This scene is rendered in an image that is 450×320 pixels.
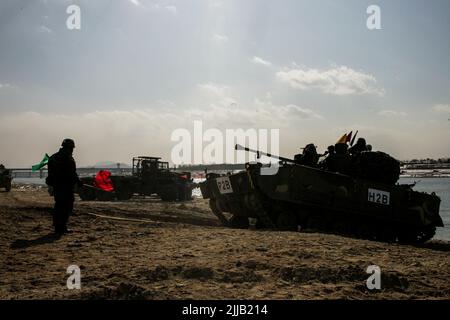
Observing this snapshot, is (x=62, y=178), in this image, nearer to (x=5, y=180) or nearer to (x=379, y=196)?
(x=379, y=196)

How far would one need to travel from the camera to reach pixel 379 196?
42.6 ft

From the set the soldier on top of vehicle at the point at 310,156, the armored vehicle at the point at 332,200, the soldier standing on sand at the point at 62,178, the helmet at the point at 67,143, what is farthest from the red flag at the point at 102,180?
the helmet at the point at 67,143

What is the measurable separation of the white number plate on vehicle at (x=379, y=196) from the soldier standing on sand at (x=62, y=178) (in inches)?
335

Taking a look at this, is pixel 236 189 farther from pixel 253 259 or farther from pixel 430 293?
pixel 430 293

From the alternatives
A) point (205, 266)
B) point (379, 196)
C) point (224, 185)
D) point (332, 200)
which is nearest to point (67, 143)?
point (205, 266)

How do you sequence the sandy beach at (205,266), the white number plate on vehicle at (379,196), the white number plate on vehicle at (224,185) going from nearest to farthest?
1. the sandy beach at (205,266)
2. the white number plate on vehicle at (379,196)
3. the white number plate on vehicle at (224,185)

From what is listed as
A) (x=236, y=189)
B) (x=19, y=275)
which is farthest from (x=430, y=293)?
(x=236, y=189)

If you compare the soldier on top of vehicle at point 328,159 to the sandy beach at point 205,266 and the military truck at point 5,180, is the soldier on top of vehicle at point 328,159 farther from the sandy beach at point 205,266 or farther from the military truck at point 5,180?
the military truck at point 5,180

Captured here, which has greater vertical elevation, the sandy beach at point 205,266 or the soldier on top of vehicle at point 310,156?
the soldier on top of vehicle at point 310,156

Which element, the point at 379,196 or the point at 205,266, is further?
the point at 379,196

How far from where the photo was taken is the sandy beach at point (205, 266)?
15.3 feet

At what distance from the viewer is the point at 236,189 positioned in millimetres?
12930

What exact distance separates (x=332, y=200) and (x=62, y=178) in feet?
24.0
